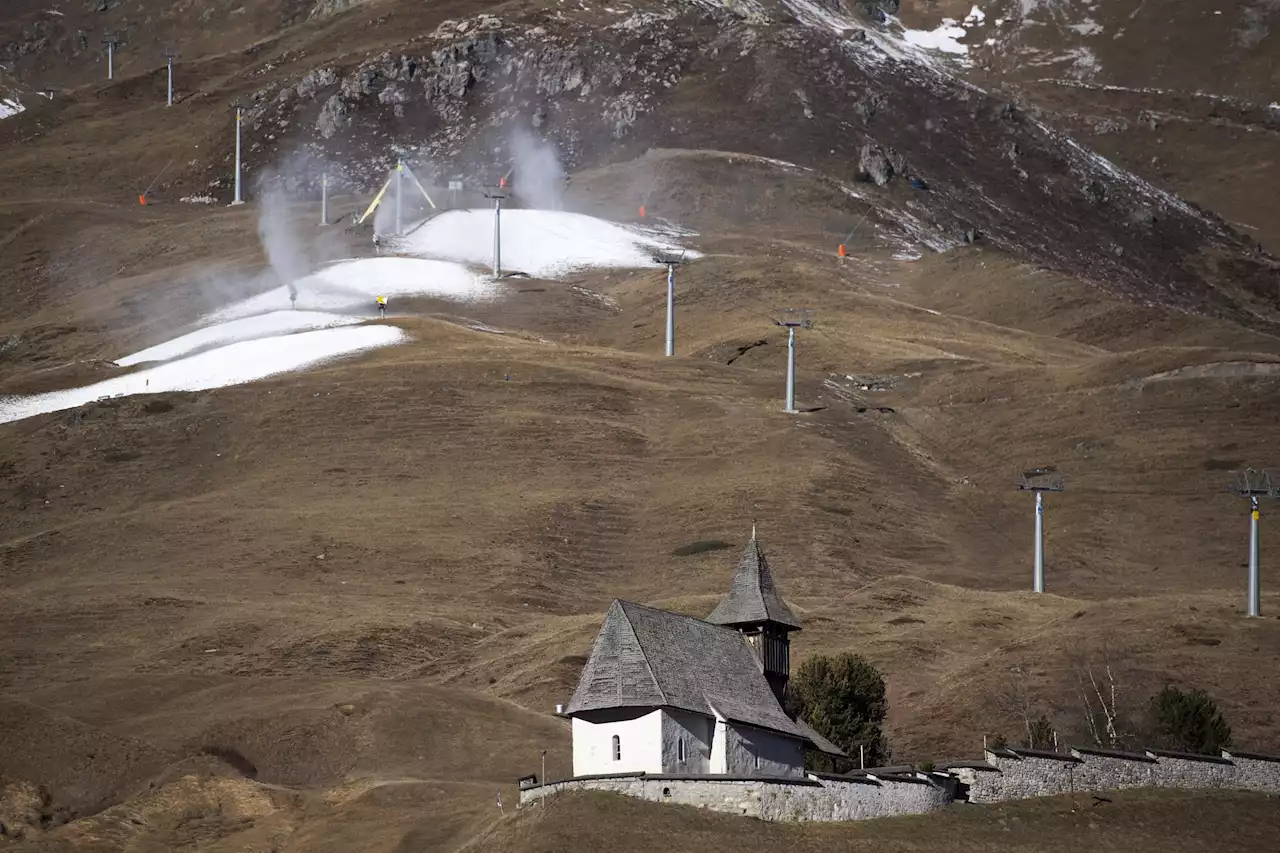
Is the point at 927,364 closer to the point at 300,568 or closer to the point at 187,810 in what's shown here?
the point at 300,568

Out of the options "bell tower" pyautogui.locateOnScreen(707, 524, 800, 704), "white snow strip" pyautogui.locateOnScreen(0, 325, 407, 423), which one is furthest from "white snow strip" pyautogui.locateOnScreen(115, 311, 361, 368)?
"bell tower" pyautogui.locateOnScreen(707, 524, 800, 704)

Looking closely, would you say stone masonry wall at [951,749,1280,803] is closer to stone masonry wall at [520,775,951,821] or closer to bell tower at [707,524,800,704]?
stone masonry wall at [520,775,951,821]

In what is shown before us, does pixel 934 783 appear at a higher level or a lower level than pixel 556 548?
lower

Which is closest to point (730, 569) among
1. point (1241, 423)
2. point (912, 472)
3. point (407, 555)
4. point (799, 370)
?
point (407, 555)

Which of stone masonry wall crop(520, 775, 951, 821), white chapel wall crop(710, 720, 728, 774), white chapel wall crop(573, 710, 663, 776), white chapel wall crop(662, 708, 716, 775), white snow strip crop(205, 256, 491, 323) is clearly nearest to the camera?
stone masonry wall crop(520, 775, 951, 821)

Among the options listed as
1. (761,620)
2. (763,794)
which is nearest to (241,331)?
(761,620)

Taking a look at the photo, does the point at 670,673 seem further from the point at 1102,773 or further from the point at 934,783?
the point at 1102,773
